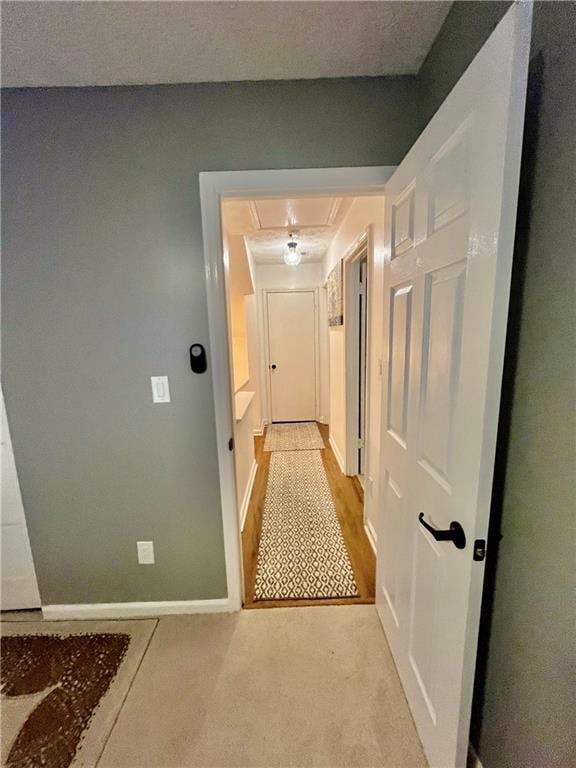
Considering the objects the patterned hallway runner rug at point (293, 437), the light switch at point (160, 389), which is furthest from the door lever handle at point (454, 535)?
the patterned hallway runner rug at point (293, 437)

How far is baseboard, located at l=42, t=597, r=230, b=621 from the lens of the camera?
164cm

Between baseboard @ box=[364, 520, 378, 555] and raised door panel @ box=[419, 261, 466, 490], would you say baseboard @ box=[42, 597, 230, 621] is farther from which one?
raised door panel @ box=[419, 261, 466, 490]

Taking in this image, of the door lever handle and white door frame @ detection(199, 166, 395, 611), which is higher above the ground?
white door frame @ detection(199, 166, 395, 611)

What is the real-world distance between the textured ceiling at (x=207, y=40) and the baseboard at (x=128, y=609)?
7.87ft

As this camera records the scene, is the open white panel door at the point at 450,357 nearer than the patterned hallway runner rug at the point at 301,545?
Yes

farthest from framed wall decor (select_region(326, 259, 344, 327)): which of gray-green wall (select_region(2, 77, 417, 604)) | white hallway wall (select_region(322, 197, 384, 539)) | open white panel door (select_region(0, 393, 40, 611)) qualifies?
open white panel door (select_region(0, 393, 40, 611))

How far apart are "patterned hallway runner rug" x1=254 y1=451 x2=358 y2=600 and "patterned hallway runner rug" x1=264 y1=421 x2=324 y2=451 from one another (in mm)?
785

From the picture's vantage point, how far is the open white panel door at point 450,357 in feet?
2.15

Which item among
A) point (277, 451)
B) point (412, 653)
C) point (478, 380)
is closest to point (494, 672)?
point (412, 653)

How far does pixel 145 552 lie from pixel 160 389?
86 centimetres

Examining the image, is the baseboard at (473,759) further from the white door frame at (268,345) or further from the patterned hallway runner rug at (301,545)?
the white door frame at (268,345)

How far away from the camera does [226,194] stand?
4.46ft

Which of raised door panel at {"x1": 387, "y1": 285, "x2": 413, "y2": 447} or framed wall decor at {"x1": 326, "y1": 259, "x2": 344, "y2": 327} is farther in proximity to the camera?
framed wall decor at {"x1": 326, "y1": 259, "x2": 344, "y2": 327}

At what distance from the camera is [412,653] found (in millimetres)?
1155
